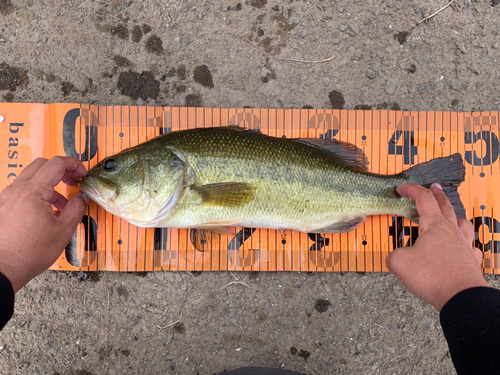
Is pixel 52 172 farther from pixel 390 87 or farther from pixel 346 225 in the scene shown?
pixel 390 87

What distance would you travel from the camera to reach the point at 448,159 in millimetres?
3053

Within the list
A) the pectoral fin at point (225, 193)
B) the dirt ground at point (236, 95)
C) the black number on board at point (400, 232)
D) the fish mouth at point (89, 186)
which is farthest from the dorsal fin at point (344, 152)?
the fish mouth at point (89, 186)

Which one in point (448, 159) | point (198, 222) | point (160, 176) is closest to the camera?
point (160, 176)

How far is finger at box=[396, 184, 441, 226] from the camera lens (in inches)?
101

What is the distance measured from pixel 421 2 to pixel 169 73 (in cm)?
268

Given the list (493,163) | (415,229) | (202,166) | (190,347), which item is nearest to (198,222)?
(202,166)

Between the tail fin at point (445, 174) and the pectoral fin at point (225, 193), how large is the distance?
1460 millimetres

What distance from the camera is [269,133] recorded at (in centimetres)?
326

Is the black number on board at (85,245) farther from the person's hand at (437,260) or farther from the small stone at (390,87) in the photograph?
the small stone at (390,87)

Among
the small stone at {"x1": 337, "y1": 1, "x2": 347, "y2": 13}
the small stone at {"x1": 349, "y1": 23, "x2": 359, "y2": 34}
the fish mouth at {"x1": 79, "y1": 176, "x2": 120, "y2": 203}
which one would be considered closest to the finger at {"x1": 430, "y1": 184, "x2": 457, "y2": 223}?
the small stone at {"x1": 349, "y1": 23, "x2": 359, "y2": 34}

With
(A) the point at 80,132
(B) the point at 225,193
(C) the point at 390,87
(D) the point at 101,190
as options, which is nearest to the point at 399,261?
(B) the point at 225,193

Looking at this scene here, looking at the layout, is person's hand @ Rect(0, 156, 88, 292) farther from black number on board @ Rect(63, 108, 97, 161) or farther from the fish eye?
black number on board @ Rect(63, 108, 97, 161)

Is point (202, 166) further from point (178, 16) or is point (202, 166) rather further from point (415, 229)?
point (415, 229)

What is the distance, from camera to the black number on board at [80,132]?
10.3 feet
